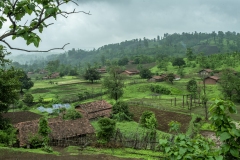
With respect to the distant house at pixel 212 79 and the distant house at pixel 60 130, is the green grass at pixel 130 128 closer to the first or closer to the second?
the distant house at pixel 60 130

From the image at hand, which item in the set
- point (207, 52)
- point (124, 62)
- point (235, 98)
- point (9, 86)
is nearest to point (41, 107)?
point (9, 86)

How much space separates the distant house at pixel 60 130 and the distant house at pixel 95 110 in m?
8.45

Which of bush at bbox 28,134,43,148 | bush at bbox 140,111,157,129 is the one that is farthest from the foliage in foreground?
bush at bbox 140,111,157,129

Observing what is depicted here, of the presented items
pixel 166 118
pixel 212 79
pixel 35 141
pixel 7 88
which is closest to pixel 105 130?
pixel 35 141

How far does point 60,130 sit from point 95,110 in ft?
38.4

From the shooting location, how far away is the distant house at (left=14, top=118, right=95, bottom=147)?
21.3 metres

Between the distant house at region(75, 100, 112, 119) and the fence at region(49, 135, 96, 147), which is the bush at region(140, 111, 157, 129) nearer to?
the distant house at region(75, 100, 112, 119)

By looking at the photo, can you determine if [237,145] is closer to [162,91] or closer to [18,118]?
[18,118]

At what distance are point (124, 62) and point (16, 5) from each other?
112 meters

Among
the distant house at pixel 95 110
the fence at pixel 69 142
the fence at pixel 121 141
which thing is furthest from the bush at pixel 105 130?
the distant house at pixel 95 110

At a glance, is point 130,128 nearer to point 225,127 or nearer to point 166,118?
point 166,118

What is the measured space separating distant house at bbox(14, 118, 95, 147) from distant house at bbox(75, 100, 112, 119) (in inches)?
333

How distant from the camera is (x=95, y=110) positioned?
3438 cm

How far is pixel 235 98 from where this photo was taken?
4269 centimetres
